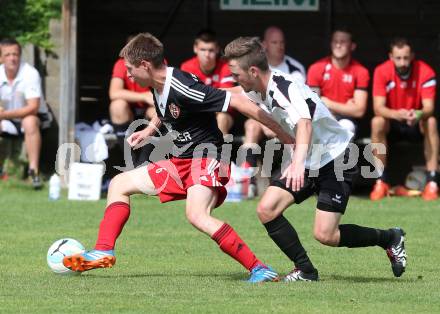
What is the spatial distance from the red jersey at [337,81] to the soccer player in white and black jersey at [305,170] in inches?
212

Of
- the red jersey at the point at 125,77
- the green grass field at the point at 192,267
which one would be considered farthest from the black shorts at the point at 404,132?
the red jersey at the point at 125,77

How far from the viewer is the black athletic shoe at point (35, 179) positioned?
1274 centimetres

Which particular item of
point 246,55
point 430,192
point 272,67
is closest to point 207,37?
point 272,67

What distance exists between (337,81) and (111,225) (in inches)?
237

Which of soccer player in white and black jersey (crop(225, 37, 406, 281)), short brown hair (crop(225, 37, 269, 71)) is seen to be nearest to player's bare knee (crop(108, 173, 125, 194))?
soccer player in white and black jersey (crop(225, 37, 406, 281))

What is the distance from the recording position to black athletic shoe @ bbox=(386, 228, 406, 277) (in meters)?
7.52

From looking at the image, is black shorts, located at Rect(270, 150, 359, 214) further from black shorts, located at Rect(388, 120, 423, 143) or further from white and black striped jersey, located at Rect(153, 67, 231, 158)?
black shorts, located at Rect(388, 120, 423, 143)

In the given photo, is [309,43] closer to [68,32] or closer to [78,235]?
[68,32]

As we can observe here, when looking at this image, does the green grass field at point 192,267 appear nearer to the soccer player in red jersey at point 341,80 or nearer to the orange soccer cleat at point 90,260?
the orange soccer cleat at point 90,260

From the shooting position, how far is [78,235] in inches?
380

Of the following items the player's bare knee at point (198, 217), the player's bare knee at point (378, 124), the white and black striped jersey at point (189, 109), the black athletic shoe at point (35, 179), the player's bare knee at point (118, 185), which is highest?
the white and black striped jersey at point (189, 109)

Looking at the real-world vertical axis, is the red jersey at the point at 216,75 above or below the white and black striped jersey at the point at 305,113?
below

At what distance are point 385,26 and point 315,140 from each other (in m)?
7.69

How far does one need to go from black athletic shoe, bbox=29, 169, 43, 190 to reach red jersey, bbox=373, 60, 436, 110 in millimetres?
3728
